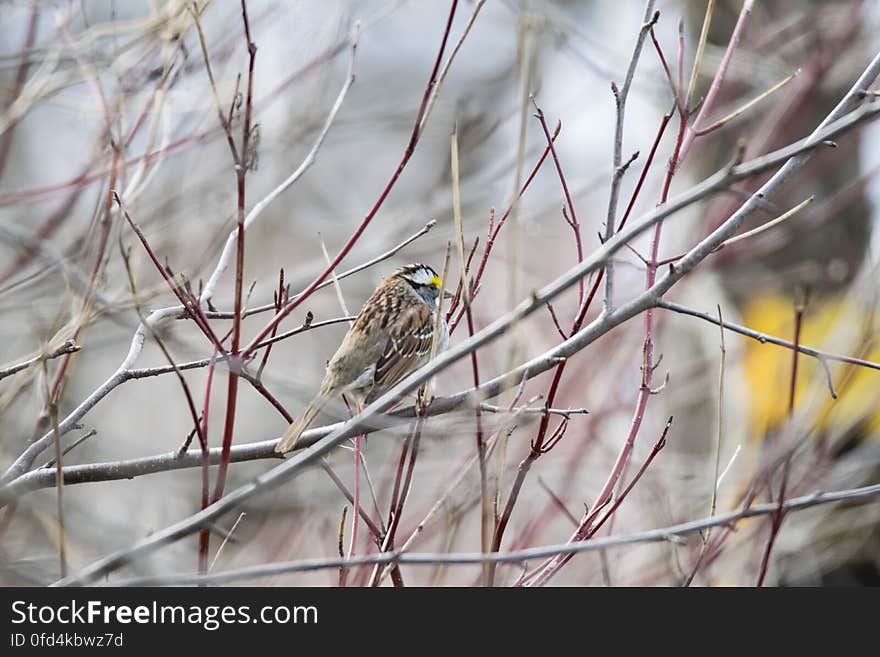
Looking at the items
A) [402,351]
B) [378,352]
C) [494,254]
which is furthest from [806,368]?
[378,352]

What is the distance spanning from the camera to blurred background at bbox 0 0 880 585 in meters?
4.31

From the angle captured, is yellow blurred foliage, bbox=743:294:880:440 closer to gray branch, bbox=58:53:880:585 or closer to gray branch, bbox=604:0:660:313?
gray branch, bbox=604:0:660:313

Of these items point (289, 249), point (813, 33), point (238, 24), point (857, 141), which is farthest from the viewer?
point (289, 249)

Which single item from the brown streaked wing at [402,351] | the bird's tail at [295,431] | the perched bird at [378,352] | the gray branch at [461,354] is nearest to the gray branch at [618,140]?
the gray branch at [461,354]

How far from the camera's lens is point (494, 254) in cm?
842

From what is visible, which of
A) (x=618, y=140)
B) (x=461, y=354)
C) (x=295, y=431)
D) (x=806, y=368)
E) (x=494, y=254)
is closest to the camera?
(x=461, y=354)

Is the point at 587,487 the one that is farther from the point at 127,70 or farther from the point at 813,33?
the point at 127,70

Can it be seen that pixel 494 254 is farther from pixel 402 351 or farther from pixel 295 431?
pixel 295 431

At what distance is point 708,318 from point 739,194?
723 millimetres

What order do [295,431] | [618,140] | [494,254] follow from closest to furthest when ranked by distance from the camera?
1. [618,140]
2. [295,431]
3. [494,254]

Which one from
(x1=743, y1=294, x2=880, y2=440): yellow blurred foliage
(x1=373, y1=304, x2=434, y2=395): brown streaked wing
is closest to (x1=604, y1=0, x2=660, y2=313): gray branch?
(x1=373, y1=304, x2=434, y2=395): brown streaked wing

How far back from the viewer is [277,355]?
1442 cm

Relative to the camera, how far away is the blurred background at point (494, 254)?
170 inches
